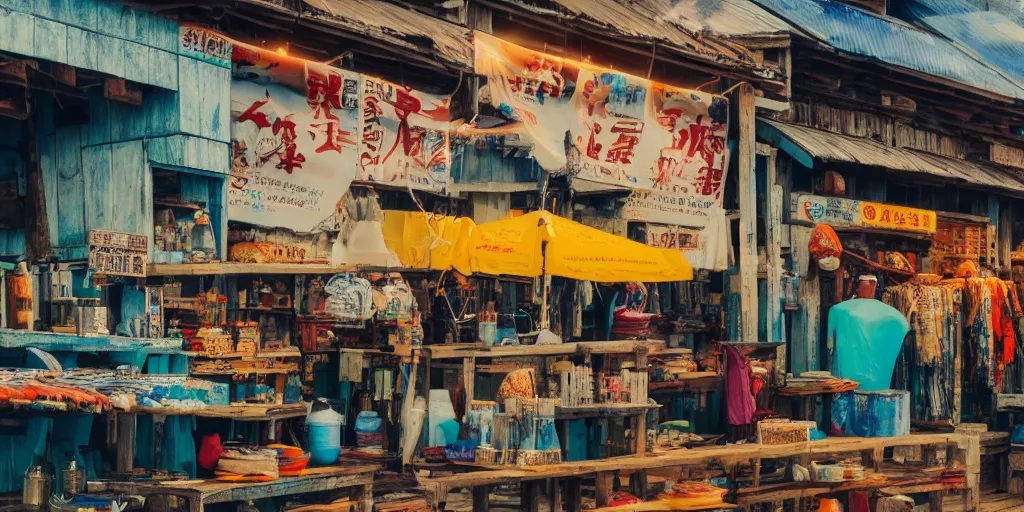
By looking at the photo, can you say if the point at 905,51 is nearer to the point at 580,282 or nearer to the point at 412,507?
the point at 580,282

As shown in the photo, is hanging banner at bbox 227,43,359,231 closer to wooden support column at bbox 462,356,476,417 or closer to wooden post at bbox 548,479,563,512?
wooden support column at bbox 462,356,476,417

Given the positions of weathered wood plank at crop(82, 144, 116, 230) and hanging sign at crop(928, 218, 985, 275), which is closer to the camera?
weathered wood plank at crop(82, 144, 116, 230)

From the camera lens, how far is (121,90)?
464 inches

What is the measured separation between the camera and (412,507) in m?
13.2

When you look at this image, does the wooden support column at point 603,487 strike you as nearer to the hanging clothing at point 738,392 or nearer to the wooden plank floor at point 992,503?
the hanging clothing at point 738,392

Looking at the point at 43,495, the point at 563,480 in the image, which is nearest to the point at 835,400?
the point at 563,480

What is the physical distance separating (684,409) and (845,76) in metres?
5.71

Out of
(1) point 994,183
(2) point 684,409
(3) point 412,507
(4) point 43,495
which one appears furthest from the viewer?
(1) point 994,183

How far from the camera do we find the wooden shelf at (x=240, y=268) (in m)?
12.0

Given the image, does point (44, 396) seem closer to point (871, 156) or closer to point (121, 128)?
point (121, 128)

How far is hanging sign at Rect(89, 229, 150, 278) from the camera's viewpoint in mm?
11414

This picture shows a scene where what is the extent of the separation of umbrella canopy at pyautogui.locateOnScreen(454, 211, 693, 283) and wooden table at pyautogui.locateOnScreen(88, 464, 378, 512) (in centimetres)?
273

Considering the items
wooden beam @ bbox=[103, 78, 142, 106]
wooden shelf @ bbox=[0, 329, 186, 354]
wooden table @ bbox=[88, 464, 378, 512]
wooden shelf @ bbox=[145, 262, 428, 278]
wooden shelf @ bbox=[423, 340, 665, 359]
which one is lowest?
wooden table @ bbox=[88, 464, 378, 512]

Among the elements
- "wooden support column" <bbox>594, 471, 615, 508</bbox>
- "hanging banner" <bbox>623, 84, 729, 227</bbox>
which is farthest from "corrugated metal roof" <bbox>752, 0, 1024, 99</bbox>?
"wooden support column" <bbox>594, 471, 615, 508</bbox>
